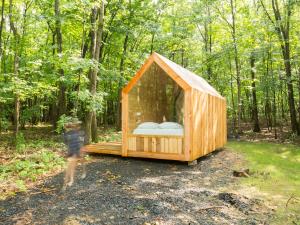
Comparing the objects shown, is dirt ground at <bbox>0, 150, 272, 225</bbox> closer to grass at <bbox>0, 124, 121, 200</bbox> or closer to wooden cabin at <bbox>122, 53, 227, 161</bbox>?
grass at <bbox>0, 124, 121, 200</bbox>

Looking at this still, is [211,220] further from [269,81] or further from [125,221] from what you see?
[269,81]

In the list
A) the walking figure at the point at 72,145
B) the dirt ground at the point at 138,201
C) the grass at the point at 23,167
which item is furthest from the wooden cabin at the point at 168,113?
the walking figure at the point at 72,145

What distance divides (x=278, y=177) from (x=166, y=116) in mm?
5411

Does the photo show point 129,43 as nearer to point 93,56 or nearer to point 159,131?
point 93,56

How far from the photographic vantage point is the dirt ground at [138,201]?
14.8ft

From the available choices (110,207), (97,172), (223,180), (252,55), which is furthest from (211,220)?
(252,55)

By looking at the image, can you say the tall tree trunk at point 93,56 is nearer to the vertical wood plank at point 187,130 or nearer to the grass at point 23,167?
the grass at point 23,167

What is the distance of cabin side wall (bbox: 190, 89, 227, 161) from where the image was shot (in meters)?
8.80

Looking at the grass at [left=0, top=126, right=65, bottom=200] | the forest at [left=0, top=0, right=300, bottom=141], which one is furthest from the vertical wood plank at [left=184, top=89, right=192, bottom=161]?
the forest at [left=0, top=0, right=300, bottom=141]

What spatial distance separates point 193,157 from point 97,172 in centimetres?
291

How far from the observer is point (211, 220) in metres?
4.50

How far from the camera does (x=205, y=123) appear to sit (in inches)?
388

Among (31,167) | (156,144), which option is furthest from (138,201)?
(31,167)

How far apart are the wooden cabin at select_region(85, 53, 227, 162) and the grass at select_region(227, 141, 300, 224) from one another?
5.74 feet
